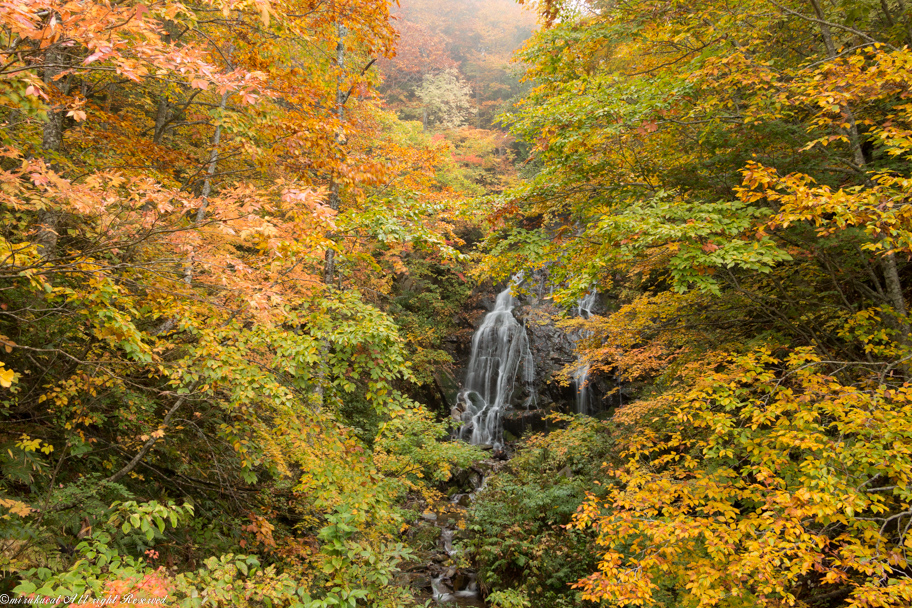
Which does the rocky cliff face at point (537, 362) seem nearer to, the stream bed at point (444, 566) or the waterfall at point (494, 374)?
the waterfall at point (494, 374)

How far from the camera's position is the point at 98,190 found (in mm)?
3412

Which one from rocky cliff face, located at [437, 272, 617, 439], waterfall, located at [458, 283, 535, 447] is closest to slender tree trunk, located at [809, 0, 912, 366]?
rocky cliff face, located at [437, 272, 617, 439]

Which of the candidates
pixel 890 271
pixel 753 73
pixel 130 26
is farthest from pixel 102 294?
pixel 890 271

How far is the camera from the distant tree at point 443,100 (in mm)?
24375

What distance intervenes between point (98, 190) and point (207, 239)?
8.49ft

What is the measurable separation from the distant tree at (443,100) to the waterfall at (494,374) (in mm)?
11981

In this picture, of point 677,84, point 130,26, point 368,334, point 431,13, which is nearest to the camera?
point 130,26

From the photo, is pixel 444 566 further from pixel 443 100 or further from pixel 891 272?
pixel 443 100

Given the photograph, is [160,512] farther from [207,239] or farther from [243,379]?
[207,239]

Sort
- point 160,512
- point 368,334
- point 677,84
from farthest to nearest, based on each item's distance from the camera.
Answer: point 677,84, point 368,334, point 160,512

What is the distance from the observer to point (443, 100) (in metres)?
25.1

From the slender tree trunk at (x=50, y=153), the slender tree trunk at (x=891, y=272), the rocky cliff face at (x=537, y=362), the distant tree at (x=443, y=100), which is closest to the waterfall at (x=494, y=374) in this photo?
the rocky cliff face at (x=537, y=362)

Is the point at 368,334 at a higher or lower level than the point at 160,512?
higher

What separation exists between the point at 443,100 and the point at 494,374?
16.8 m
